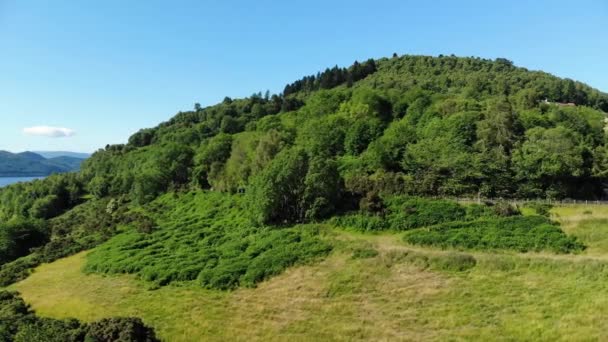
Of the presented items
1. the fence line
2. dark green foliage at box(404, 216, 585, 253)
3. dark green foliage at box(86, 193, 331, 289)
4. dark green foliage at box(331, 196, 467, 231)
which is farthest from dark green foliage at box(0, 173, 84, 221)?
the fence line

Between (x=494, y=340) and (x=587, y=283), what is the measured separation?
1099 centimetres

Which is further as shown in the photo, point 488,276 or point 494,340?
point 488,276

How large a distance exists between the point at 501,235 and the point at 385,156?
2350 cm

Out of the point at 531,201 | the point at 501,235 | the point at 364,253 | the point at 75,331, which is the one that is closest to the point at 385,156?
the point at 531,201

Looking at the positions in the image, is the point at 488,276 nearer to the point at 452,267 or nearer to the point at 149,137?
the point at 452,267

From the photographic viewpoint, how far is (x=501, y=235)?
40062 mm

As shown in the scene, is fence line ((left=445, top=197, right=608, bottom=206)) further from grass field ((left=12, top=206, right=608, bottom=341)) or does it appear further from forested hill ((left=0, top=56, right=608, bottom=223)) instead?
grass field ((left=12, top=206, right=608, bottom=341))

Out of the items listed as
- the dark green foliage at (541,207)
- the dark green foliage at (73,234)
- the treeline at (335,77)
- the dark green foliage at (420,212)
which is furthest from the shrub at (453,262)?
the treeline at (335,77)

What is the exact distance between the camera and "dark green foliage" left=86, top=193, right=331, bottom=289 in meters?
41.0

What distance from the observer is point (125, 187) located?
9962cm

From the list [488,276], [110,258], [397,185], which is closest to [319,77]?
[397,185]

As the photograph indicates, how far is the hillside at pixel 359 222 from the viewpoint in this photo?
3344 cm

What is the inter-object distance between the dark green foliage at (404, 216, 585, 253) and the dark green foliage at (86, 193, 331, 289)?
455 inches

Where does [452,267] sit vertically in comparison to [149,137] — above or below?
below
